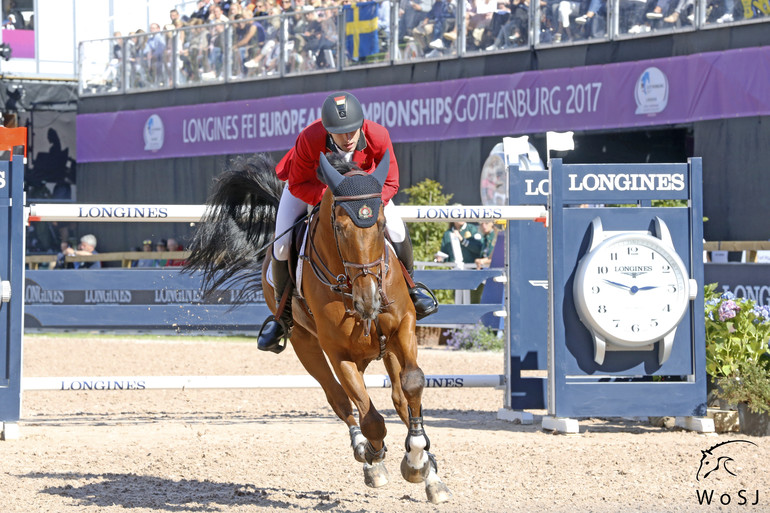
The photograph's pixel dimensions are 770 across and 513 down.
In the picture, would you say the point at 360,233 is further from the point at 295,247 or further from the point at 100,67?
the point at 100,67

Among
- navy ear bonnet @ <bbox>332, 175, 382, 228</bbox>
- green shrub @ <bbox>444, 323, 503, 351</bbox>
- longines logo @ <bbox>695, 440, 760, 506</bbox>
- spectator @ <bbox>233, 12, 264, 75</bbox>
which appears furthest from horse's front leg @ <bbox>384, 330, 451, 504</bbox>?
spectator @ <bbox>233, 12, 264, 75</bbox>

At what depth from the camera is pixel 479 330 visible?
→ 1398 centimetres

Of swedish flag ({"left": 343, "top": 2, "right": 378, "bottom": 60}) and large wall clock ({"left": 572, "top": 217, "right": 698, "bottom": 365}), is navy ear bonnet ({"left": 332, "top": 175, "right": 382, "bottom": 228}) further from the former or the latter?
swedish flag ({"left": 343, "top": 2, "right": 378, "bottom": 60})

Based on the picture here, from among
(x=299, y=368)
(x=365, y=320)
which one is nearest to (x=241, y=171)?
(x=365, y=320)

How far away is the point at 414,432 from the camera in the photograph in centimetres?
536

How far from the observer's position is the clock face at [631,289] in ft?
25.6

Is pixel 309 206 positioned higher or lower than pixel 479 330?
higher

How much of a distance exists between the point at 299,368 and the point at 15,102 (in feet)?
46.1

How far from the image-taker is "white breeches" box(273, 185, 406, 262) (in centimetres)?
595

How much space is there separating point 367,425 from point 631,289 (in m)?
3.15

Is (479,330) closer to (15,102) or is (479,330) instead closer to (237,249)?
(237,249)

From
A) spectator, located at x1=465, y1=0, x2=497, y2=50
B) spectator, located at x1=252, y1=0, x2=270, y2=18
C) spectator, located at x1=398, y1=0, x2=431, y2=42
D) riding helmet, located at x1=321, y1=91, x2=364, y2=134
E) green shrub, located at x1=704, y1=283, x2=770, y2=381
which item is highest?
spectator, located at x1=252, y1=0, x2=270, y2=18

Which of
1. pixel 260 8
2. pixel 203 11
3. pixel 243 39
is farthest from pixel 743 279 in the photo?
pixel 203 11

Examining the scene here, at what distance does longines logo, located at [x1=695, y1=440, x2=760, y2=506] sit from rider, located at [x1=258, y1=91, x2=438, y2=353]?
1706mm
